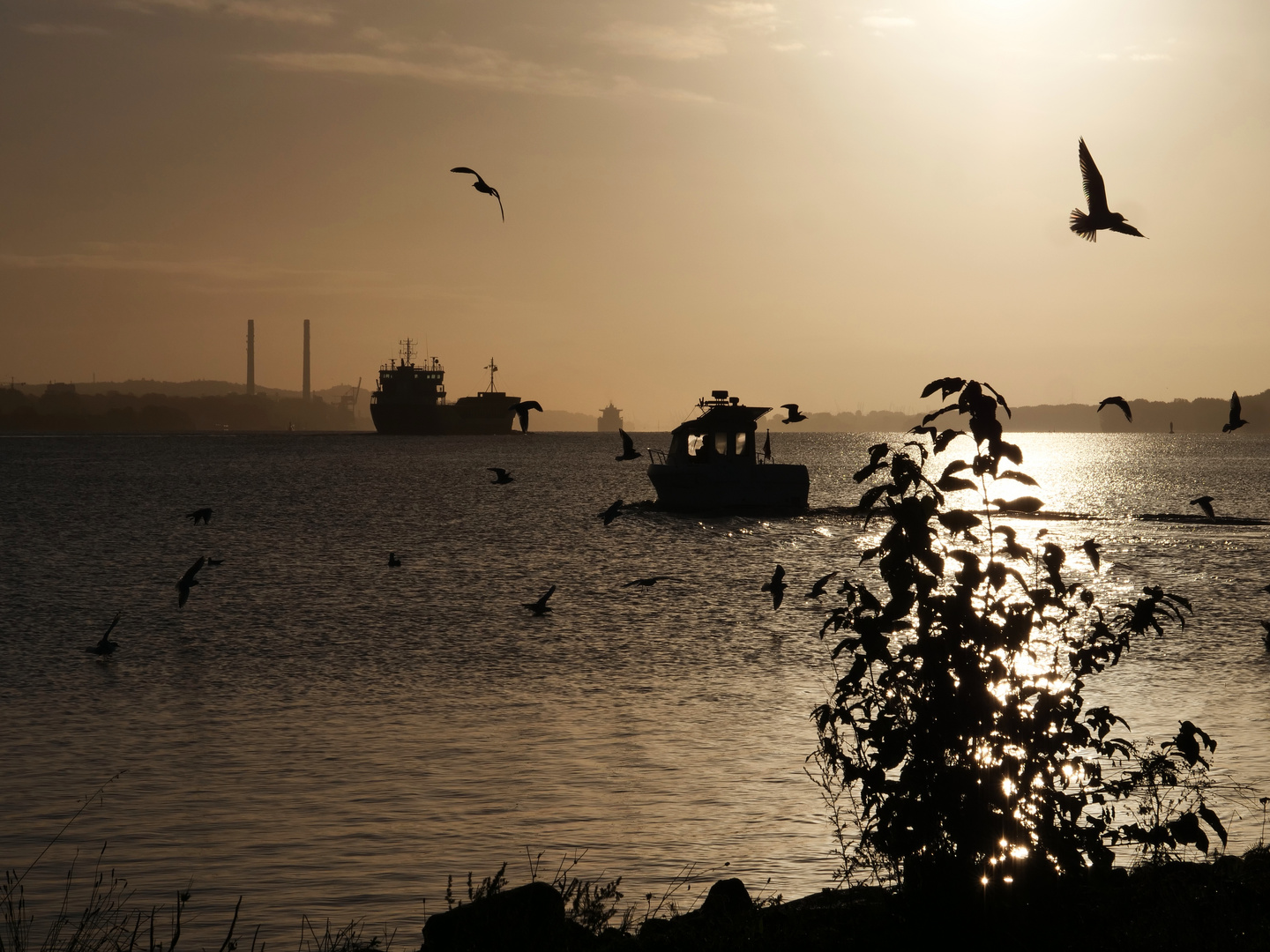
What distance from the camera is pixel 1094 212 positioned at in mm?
→ 9570

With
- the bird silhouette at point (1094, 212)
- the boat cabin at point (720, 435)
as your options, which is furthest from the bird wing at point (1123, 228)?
the boat cabin at point (720, 435)

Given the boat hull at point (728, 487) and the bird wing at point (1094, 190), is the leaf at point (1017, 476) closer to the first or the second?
the bird wing at point (1094, 190)

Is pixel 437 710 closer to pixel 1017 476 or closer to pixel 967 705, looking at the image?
pixel 967 705

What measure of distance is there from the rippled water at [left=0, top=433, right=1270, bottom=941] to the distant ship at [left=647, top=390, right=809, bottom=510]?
376cm

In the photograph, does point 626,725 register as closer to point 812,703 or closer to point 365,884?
point 812,703

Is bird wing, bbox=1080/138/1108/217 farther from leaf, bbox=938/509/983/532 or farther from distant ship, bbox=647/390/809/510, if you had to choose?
distant ship, bbox=647/390/809/510

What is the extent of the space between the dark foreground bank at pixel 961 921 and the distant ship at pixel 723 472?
4120 cm

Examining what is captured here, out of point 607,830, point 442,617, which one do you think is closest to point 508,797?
point 607,830

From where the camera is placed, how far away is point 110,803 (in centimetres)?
1135

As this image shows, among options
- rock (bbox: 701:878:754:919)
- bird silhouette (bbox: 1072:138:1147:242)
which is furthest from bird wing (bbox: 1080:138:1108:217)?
rock (bbox: 701:878:754:919)

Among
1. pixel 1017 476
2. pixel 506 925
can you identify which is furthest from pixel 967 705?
pixel 506 925

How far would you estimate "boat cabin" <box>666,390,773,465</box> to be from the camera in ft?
155

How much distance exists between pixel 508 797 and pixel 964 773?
6844 mm

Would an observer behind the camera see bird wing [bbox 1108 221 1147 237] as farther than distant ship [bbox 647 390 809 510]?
No
